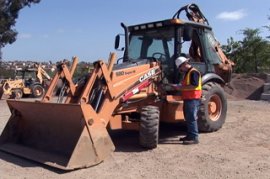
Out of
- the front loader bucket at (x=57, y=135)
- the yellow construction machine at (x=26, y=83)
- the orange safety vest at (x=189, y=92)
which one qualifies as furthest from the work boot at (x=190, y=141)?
the yellow construction machine at (x=26, y=83)

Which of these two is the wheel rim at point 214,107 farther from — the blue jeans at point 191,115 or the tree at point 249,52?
the tree at point 249,52

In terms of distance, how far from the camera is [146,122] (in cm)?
726

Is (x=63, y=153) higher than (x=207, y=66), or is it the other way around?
(x=207, y=66)

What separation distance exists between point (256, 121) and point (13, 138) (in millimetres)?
6163

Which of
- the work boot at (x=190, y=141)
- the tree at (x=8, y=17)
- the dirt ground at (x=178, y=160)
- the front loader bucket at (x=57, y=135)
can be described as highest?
the tree at (x=8, y=17)

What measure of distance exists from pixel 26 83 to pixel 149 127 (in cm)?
1986

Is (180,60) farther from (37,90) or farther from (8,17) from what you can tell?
(8,17)

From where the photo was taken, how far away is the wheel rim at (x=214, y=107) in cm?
933

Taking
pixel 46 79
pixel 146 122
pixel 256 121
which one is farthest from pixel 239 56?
pixel 146 122

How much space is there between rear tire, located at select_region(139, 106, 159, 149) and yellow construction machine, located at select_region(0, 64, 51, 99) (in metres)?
18.0

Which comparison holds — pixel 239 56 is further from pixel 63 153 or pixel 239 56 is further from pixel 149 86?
pixel 63 153

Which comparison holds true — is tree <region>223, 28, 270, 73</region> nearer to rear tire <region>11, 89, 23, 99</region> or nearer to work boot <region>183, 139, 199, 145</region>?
rear tire <region>11, 89, 23, 99</region>

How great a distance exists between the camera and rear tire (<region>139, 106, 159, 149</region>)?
7262 millimetres

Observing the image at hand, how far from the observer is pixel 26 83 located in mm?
25844
